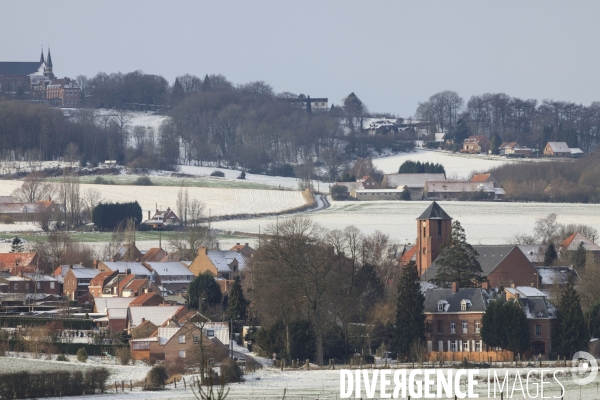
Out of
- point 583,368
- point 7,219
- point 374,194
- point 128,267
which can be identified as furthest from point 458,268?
point 374,194

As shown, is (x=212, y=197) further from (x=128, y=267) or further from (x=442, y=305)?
(x=442, y=305)

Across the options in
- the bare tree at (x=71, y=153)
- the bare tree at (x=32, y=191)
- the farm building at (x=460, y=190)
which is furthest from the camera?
the bare tree at (x=71, y=153)

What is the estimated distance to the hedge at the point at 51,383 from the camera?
42.5m

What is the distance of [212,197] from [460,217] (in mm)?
29016

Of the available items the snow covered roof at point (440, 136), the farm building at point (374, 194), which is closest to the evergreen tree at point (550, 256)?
the farm building at point (374, 194)

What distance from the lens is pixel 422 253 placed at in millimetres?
81562

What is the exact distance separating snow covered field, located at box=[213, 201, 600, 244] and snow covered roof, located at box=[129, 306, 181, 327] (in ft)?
132

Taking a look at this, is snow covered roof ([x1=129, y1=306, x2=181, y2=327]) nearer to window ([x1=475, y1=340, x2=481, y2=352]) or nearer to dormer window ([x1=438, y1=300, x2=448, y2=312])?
dormer window ([x1=438, y1=300, x2=448, y2=312])

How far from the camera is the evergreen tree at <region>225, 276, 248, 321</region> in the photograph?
65.2 m

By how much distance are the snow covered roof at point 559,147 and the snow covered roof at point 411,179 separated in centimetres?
3252

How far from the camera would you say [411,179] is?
493ft

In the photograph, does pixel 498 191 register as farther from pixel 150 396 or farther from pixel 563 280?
pixel 150 396

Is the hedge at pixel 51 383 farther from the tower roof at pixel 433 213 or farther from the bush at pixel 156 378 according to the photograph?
the tower roof at pixel 433 213

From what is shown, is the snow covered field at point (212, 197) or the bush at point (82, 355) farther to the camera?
the snow covered field at point (212, 197)
